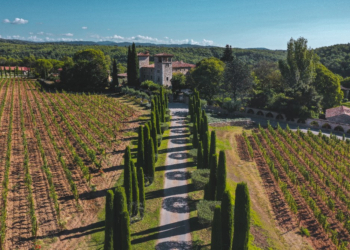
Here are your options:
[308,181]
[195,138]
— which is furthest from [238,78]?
[308,181]

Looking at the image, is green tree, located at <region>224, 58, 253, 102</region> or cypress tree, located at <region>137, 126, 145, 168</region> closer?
cypress tree, located at <region>137, 126, 145, 168</region>

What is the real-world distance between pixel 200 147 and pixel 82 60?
55.2 meters

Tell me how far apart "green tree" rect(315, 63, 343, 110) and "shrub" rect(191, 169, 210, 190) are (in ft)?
143

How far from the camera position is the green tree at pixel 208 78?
200ft

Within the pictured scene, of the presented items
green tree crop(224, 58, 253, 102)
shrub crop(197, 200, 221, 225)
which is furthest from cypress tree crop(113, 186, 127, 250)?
green tree crop(224, 58, 253, 102)

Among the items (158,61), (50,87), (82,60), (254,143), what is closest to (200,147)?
(254,143)

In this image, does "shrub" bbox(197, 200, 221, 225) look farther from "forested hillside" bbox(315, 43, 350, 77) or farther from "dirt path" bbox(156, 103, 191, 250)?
"forested hillside" bbox(315, 43, 350, 77)

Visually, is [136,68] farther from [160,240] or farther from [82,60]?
[160,240]

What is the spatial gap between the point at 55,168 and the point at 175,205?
12726mm

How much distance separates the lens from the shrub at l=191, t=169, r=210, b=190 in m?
23.1

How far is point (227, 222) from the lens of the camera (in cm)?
1494

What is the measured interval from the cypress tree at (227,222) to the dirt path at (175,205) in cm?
282

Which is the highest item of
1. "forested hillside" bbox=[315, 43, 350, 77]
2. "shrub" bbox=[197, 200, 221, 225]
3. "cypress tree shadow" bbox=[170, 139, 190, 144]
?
"forested hillside" bbox=[315, 43, 350, 77]

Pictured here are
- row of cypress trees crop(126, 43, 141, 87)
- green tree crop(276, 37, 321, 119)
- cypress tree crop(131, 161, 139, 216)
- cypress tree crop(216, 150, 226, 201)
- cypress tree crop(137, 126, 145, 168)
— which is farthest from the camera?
row of cypress trees crop(126, 43, 141, 87)
